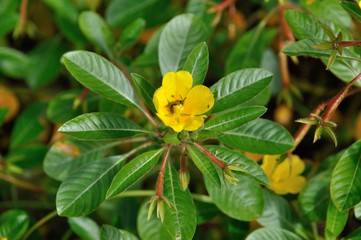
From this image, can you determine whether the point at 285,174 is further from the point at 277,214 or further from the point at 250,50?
the point at 250,50

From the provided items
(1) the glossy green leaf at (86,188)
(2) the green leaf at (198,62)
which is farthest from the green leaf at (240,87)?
(1) the glossy green leaf at (86,188)

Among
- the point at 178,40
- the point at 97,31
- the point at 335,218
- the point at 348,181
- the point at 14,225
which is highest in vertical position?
the point at 97,31

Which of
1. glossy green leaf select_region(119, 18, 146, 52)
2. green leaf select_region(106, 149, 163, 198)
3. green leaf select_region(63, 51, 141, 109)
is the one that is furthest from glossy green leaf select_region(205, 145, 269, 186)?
glossy green leaf select_region(119, 18, 146, 52)

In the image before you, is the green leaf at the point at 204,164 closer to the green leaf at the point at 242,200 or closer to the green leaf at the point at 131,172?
the green leaf at the point at 131,172

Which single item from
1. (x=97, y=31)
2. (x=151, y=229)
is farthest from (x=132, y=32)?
(x=151, y=229)

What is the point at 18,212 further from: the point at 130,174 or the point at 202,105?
the point at 202,105

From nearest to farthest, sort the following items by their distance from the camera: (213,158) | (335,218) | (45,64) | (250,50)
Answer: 1. (213,158)
2. (335,218)
3. (250,50)
4. (45,64)
